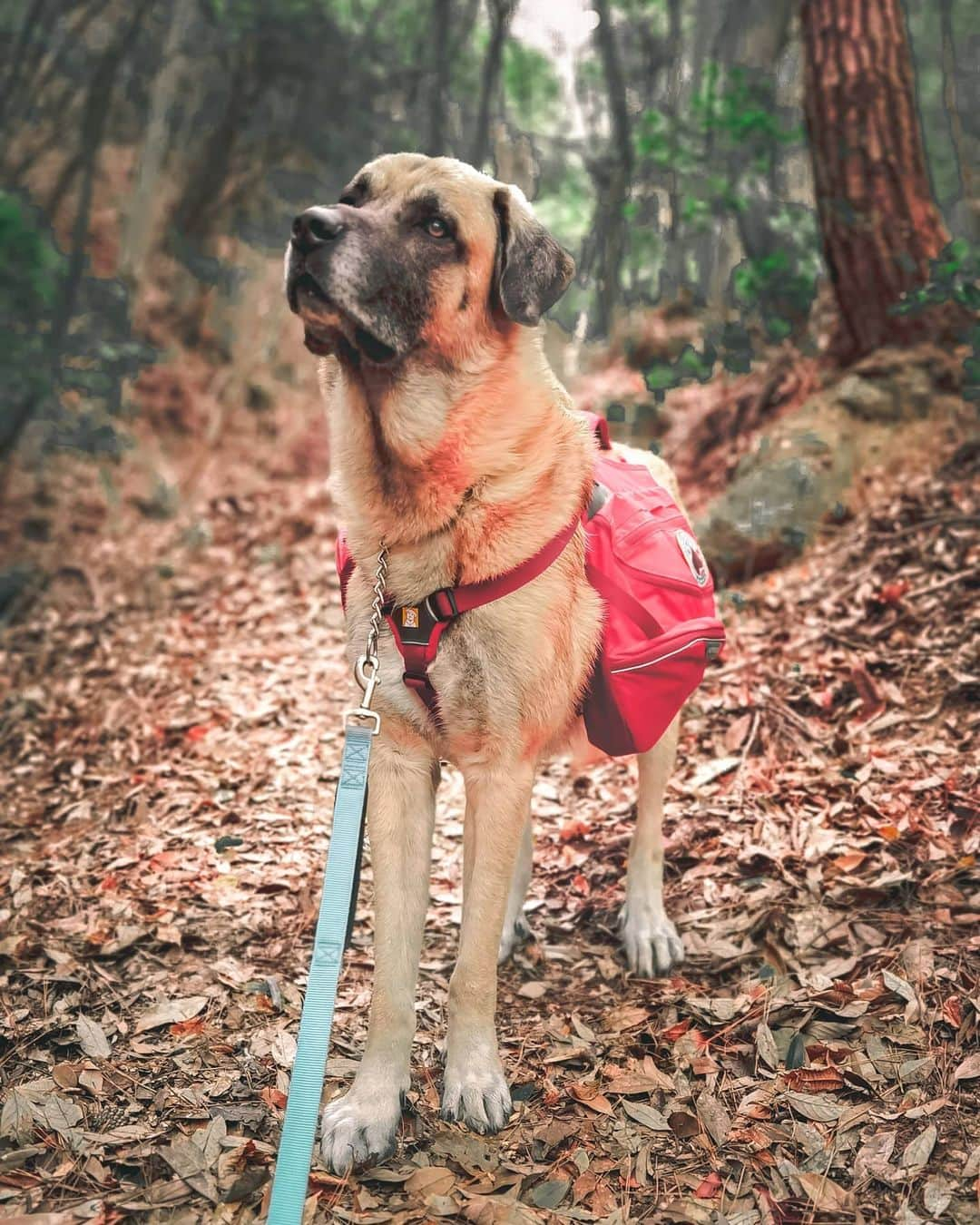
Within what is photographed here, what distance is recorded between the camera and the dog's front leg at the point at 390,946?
242 cm

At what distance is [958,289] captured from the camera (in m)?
5.12

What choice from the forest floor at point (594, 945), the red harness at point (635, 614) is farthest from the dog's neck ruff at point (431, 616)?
the forest floor at point (594, 945)

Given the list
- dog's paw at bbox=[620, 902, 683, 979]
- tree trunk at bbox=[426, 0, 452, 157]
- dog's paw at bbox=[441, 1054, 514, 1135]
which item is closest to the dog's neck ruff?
dog's paw at bbox=[441, 1054, 514, 1135]

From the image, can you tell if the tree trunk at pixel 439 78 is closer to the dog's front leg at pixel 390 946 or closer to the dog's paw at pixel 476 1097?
the dog's front leg at pixel 390 946

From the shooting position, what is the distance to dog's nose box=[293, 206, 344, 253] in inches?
94.3

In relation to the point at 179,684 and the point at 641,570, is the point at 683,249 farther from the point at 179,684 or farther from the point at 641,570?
the point at 641,570

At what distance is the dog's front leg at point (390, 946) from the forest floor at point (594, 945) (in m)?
0.10

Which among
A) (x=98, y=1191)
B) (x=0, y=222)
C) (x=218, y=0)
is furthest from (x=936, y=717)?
(x=218, y=0)

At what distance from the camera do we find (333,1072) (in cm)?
276

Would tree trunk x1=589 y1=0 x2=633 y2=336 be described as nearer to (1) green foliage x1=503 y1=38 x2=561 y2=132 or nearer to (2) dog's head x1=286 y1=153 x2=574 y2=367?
(1) green foliage x1=503 y1=38 x2=561 y2=132

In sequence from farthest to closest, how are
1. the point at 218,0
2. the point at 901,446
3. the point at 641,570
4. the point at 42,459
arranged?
the point at 218,0, the point at 42,459, the point at 901,446, the point at 641,570

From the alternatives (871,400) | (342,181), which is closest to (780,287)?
(871,400)

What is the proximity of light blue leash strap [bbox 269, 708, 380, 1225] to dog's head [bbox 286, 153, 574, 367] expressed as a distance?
3.36 feet

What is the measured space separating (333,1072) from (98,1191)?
70 cm
